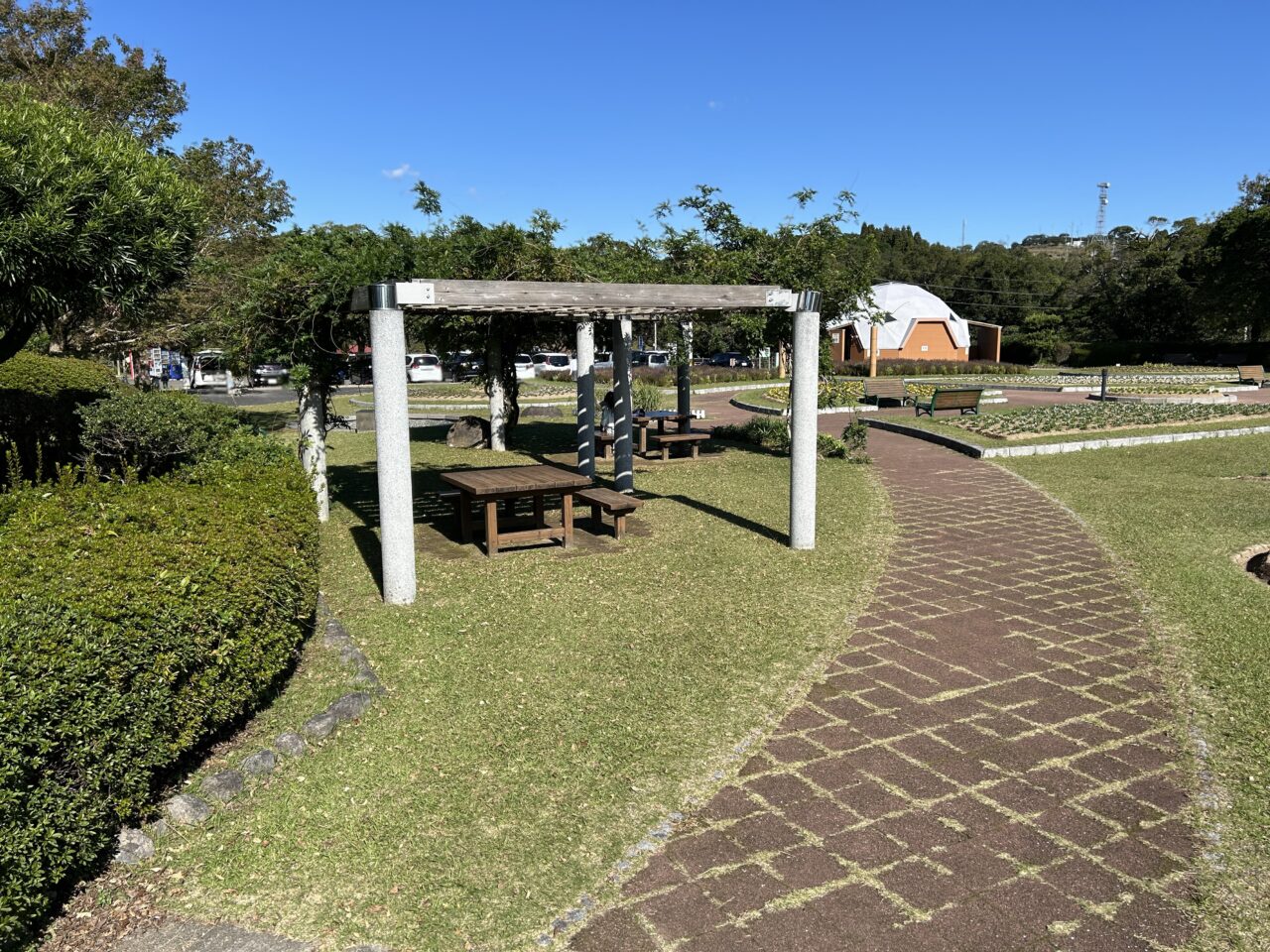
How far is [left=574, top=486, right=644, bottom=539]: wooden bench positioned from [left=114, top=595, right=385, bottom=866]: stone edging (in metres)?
3.56

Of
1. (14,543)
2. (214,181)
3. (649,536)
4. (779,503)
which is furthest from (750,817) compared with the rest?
(214,181)

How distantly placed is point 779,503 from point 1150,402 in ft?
55.2

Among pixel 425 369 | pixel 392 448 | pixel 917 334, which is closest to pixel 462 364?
pixel 392 448

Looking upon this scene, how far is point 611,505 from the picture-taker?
341 inches

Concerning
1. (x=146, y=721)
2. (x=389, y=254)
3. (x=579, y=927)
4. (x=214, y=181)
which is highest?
(x=214, y=181)

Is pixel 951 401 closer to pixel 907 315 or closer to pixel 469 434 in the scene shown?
pixel 469 434

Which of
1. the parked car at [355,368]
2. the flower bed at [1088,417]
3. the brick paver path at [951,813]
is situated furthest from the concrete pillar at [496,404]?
the brick paver path at [951,813]

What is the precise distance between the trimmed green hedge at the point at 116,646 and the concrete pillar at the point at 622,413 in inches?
224

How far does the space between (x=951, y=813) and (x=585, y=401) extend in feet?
28.9

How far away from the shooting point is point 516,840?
12.2 feet

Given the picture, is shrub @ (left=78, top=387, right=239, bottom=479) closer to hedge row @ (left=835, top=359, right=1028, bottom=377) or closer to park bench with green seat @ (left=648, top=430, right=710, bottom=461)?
park bench with green seat @ (left=648, top=430, right=710, bottom=461)

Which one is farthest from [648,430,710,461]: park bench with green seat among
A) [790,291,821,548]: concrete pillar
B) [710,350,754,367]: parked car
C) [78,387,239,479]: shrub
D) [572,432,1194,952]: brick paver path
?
[710,350,754,367]: parked car

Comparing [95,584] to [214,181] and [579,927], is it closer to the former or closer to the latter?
[579,927]

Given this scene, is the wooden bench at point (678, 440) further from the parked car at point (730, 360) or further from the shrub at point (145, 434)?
the parked car at point (730, 360)
